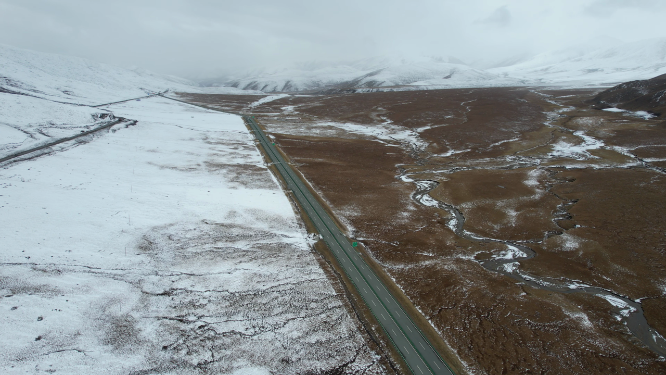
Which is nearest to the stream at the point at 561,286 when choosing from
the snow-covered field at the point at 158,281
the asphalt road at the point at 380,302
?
the asphalt road at the point at 380,302

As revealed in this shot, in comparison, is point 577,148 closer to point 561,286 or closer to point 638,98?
point 561,286

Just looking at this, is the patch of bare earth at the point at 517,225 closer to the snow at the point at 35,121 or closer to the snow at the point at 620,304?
the snow at the point at 620,304

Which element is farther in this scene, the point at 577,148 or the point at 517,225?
the point at 577,148

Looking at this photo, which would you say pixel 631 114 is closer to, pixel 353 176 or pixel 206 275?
pixel 353 176

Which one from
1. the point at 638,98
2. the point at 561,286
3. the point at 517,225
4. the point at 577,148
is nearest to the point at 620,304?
the point at 561,286

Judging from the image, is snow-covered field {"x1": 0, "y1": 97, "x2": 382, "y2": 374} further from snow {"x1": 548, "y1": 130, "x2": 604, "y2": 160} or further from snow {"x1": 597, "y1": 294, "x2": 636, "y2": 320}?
snow {"x1": 548, "y1": 130, "x2": 604, "y2": 160}

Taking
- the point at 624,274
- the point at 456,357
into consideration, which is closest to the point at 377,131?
the point at 624,274
